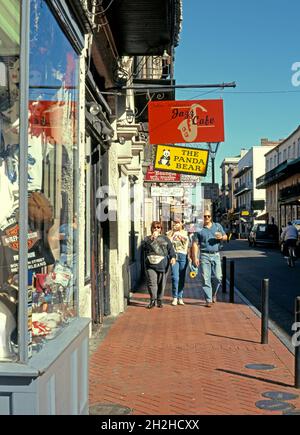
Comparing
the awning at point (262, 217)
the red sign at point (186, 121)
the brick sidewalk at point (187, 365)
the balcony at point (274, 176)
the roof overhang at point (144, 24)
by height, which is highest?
the balcony at point (274, 176)

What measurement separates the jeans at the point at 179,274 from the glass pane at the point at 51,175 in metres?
6.66

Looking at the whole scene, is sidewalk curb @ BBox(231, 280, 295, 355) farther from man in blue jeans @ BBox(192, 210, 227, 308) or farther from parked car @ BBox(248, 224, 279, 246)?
parked car @ BBox(248, 224, 279, 246)

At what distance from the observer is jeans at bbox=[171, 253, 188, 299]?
36.0ft

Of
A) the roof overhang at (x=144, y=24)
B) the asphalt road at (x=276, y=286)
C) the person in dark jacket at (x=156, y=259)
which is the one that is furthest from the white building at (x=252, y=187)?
the roof overhang at (x=144, y=24)

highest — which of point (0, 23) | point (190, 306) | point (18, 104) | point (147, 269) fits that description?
point (0, 23)

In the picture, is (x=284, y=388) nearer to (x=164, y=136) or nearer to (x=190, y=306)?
(x=190, y=306)

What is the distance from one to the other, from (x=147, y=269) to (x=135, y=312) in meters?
0.94

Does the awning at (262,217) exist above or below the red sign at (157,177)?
below

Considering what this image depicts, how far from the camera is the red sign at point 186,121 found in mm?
10523

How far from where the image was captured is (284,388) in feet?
17.8

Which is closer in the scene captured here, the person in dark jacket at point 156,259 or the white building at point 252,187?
the person in dark jacket at point 156,259

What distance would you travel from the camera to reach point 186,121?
10.5 m

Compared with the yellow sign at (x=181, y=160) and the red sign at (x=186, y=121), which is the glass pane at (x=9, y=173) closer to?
the red sign at (x=186, y=121)

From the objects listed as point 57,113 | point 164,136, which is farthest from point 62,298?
point 164,136
